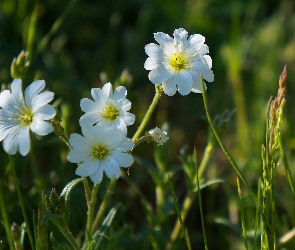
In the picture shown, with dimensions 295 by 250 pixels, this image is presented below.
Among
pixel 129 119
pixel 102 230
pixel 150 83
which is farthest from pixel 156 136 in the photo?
pixel 150 83

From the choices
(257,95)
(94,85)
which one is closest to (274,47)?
(257,95)

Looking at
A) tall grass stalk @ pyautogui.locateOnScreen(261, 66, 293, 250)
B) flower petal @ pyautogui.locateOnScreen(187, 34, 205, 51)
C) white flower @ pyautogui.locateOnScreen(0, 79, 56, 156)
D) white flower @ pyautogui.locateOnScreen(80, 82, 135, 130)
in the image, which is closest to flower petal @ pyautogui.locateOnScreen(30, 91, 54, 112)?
white flower @ pyautogui.locateOnScreen(0, 79, 56, 156)

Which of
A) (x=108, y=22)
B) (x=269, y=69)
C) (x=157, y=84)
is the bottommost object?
(x=157, y=84)

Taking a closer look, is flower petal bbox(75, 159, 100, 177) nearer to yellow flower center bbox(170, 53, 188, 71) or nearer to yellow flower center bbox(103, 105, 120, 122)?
yellow flower center bbox(103, 105, 120, 122)

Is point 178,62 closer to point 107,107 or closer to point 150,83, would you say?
point 107,107

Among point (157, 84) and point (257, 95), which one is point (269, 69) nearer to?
point (257, 95)

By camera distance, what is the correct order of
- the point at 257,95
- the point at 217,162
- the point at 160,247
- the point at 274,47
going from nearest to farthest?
1. the point at 160,247
2. the point at 217,162
3. the point at 257,95
4. the point at 274,47
